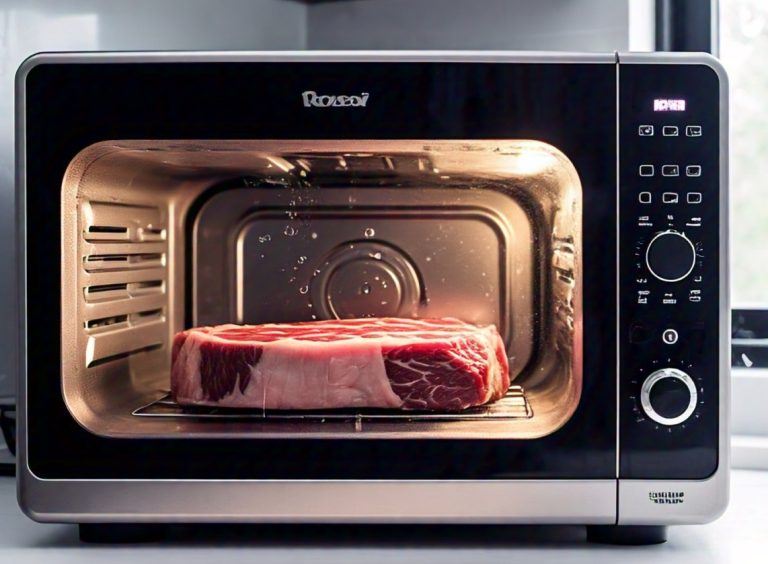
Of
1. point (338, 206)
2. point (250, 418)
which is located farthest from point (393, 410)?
point (338, 206)

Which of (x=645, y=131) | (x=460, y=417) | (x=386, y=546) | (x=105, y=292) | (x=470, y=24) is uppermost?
(x=470, y=24)

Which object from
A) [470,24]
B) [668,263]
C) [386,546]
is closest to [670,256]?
[668,263]

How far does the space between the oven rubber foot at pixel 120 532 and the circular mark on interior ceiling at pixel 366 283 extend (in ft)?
0.98

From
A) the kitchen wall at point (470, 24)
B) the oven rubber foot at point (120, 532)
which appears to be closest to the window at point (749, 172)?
the kitchen wall at point (470, 24)

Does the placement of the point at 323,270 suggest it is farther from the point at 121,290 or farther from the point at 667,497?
the point at 667,497

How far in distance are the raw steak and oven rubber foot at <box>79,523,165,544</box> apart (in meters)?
0.13

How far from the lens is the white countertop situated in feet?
2.65

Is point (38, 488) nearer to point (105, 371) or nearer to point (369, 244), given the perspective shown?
point (105, 371)

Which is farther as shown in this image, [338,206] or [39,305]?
[338,206]

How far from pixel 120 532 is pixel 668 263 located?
0.50 meters

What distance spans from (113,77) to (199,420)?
30cm

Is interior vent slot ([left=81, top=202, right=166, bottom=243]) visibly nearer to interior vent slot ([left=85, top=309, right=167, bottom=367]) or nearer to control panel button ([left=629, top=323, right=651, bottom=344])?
Answer: interior vent slot ([left=85, top=309, right=167, bottom=367])

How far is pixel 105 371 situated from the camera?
95 cm

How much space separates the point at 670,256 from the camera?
80 centimetres
